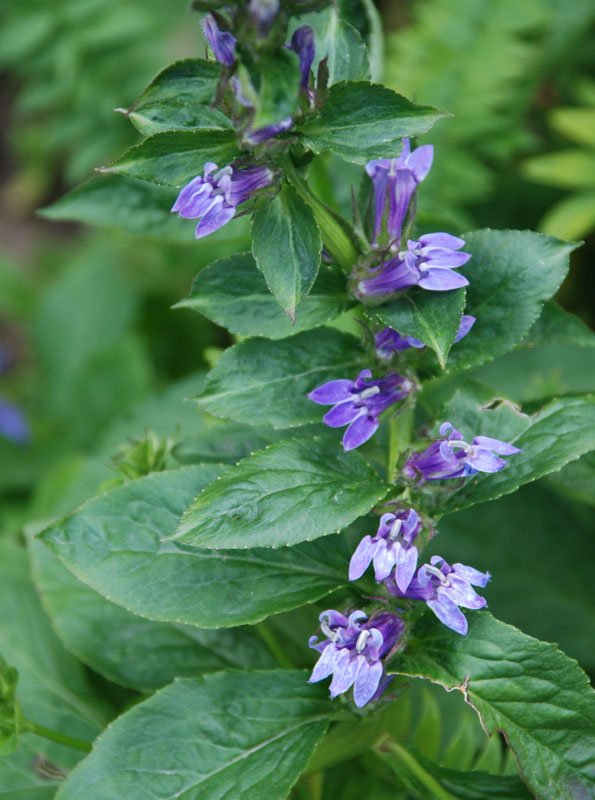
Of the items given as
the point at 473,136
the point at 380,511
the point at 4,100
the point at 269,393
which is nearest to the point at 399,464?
the point at 380,511

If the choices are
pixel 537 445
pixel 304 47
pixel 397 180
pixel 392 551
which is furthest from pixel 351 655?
pixel 304 47

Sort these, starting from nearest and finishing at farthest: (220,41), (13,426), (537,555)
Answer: (220,41) → (537,555) → (13,426)

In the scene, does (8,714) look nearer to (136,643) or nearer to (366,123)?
(136,643)

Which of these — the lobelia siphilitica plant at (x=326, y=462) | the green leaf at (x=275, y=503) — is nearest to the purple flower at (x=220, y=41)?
the lobelia siphilitica plant at (x=326, y=462)

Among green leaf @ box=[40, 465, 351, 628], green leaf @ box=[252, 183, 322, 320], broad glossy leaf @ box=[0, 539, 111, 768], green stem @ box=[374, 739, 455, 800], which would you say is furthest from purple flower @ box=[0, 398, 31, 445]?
green leaf @ box=[252, 183, 322, 320]

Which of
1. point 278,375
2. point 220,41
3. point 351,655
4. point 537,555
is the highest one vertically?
point 220,41

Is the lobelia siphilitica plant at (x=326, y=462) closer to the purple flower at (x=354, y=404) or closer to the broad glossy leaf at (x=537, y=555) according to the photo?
the purple flower at (x=354, y=404)

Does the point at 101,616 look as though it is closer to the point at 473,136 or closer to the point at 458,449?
the point at 458,449
